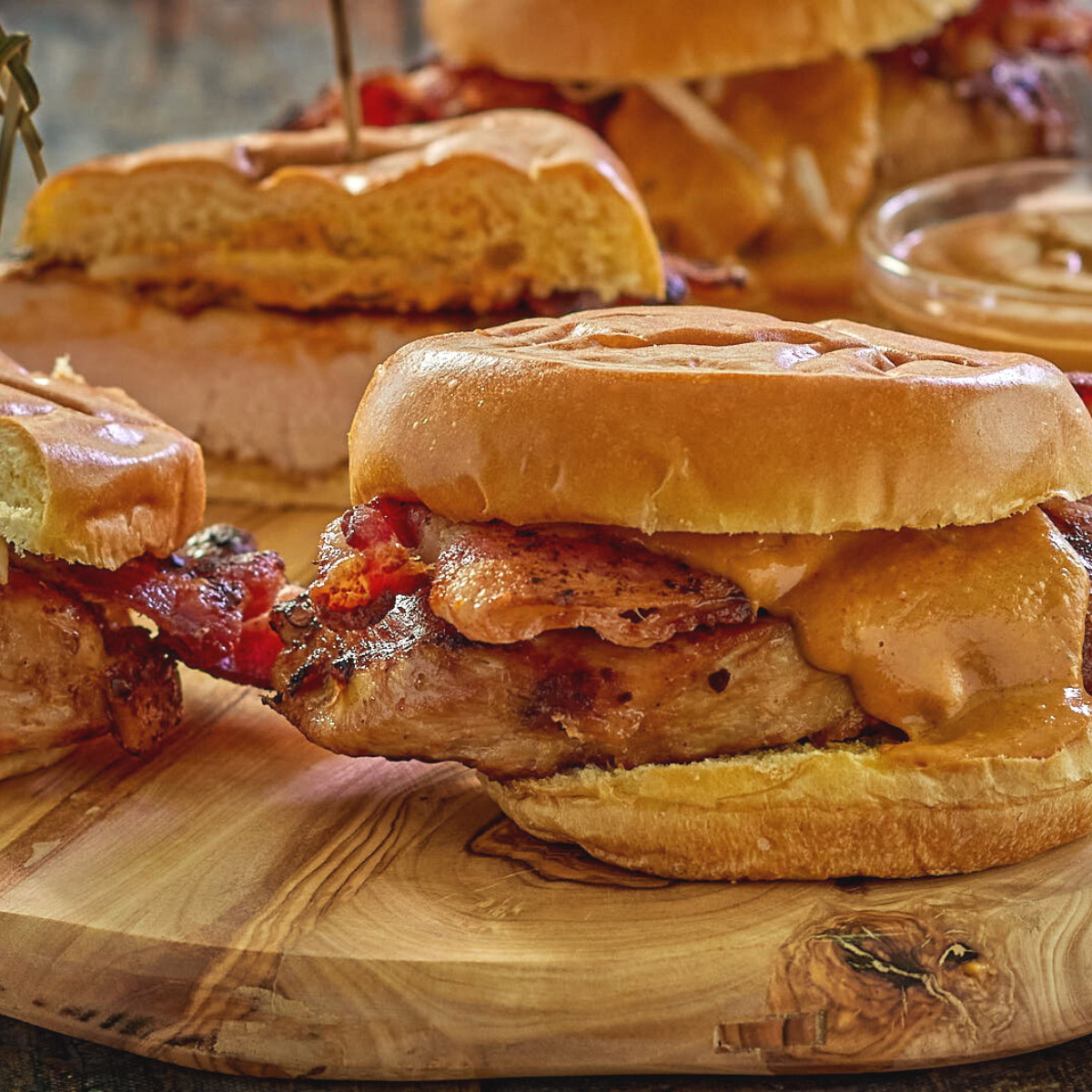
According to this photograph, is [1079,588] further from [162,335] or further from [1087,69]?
[1087,69]

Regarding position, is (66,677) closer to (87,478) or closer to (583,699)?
(87,478)

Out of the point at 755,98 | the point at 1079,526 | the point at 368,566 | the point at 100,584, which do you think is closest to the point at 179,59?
the point at 755,98

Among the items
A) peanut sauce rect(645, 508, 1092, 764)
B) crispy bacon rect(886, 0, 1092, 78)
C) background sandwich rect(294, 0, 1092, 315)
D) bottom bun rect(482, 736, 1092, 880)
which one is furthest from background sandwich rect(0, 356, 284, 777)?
crispy bacon rect(886, 0, 1092, 78)

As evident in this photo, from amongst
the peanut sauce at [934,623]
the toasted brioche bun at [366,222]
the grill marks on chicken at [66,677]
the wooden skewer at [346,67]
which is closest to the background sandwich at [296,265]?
the toasted brioche bun at [366,222]

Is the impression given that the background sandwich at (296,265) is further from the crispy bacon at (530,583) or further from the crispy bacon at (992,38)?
the crispy bacon at (992,38)

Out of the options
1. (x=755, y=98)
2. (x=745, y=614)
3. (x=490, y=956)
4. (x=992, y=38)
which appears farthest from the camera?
(x=992, y=38)

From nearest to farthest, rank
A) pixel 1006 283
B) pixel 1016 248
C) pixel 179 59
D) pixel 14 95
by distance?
pixel 14 95 < pixel 1006 283 < pixel 1016 248 < pixel 179 59

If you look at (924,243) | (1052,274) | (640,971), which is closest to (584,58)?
(924,243)
